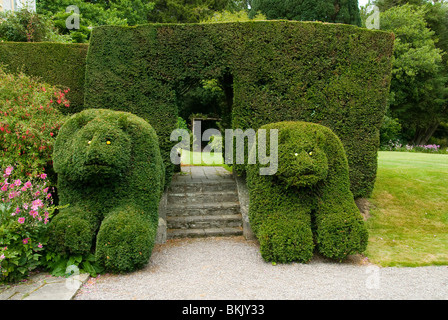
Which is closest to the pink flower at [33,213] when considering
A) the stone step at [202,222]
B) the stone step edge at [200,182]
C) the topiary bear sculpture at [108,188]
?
the topiary bear sculpture at [108,188]

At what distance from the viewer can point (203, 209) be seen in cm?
786

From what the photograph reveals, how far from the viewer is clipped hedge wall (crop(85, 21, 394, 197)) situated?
24.7 ft

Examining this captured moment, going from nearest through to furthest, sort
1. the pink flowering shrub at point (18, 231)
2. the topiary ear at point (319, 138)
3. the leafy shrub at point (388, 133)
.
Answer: the pink flowering shrub at point (18, 231), the topiary ear at point (319, 138), the leafy shrub at point (388, 133)

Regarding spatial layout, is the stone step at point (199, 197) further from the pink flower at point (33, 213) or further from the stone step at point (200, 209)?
the pink flower at point (33, 213)

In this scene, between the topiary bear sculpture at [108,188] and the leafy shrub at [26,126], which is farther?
the leafy shrub at [26,126]

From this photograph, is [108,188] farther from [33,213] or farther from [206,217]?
[206,217]

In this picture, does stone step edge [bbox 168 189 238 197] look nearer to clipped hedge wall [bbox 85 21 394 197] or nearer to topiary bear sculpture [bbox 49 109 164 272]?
clipped hedge wall [bbox 85 21 394 197]

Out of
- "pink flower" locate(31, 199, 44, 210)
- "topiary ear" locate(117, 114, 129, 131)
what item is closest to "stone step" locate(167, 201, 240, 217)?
"topiary ear" locate(117, 114, 129, 131)

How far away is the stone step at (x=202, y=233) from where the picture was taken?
7229 mm

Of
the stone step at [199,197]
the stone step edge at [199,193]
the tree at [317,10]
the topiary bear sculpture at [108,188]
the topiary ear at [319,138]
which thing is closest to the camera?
the topiary bear sculpture at [108,188]

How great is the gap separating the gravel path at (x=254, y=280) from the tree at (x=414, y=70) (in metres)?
19.3

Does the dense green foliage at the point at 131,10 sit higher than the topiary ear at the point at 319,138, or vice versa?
the dense green foliage at the point at 131,10

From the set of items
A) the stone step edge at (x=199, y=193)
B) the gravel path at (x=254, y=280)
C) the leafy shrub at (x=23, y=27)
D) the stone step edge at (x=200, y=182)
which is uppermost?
the leafy shrub at (x=23, y=27)
